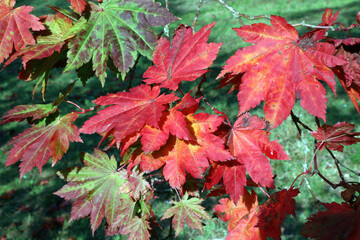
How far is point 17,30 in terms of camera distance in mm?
1265

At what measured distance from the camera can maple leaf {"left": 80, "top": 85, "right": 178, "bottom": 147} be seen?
1042 mm

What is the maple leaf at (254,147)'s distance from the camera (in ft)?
3.71

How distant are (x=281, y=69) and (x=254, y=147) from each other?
0.33 meters

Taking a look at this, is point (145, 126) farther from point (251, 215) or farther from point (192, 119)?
point (251, 215)

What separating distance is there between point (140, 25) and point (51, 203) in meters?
3.23

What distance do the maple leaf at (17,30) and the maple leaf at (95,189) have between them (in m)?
0.63

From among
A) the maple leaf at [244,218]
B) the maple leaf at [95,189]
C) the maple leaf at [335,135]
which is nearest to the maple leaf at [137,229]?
the maple leaf at [95,189]

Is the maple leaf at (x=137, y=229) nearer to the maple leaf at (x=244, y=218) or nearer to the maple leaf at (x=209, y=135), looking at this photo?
the maple leaf at (x=244, y=218)

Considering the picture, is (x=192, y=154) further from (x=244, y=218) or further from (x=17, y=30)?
(x=17, y=30)

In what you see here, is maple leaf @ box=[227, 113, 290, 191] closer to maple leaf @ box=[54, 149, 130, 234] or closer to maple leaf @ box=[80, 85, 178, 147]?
maple leaf @ box=[80, 85, 178, 147]

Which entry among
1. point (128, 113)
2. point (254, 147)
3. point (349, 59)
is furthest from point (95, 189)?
point (349, 59)

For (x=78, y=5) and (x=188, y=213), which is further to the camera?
(x=188, y=213)

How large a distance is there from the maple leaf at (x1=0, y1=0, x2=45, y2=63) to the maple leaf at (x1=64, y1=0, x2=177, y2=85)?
21 centimetres

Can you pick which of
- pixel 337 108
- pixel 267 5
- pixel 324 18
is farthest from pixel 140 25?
pixel 267 5
